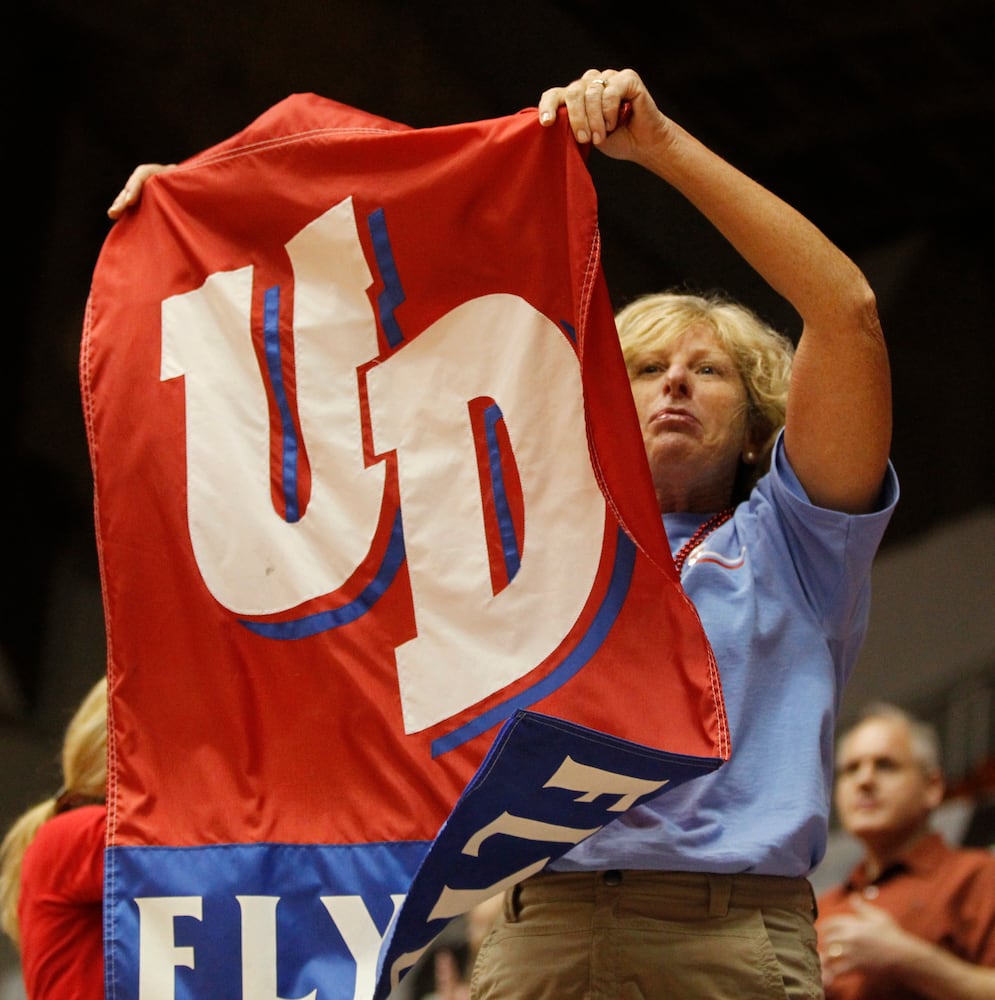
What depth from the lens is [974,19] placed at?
15.0ft

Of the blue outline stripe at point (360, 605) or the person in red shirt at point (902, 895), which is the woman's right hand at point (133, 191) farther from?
the person in red shirt at point (902, 895)

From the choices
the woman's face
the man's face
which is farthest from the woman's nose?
the man's face

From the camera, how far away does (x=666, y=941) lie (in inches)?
56.1

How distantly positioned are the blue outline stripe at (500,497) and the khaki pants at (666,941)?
33 cm

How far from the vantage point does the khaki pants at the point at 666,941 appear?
1.41 metres

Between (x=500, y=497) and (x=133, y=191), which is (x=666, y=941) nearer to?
(x=500, y=497)

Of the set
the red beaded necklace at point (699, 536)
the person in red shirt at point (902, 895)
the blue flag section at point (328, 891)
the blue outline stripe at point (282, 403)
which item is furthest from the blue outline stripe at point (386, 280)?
the person in red shirt at point (902, 895)

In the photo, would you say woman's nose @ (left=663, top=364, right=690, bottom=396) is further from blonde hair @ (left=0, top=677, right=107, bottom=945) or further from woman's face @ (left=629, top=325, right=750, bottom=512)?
blonde hair @ (left=0, top=677, right=107, bottom=945)

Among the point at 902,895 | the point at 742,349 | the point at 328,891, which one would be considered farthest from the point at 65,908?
the point at 902,895

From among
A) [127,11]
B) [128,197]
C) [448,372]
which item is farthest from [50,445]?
[448,372]

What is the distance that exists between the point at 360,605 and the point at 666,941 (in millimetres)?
490

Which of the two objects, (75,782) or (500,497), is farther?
(75,782)

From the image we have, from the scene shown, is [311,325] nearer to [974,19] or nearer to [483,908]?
[483,908]

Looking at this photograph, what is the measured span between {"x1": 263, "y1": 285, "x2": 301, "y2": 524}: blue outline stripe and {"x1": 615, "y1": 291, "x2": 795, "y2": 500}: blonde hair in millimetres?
403
